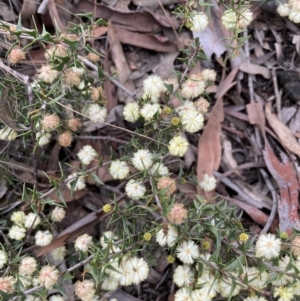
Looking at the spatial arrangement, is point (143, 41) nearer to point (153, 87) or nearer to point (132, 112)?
point (153, 87)

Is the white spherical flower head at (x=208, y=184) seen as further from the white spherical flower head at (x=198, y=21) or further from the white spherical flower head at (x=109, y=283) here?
the white spherical flower head at (x=198, y=21)

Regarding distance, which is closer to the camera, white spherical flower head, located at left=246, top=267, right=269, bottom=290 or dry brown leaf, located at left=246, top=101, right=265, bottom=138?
white spherical flower head, located at left=246, top=267, right=269, bottom=290

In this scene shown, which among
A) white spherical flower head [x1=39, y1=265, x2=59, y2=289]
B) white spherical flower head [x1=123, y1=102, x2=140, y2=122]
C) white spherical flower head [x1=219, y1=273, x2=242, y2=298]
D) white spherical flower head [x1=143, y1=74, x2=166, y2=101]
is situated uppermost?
white spherical flower head [x1=143, y1=74, x2=166, y2=101]

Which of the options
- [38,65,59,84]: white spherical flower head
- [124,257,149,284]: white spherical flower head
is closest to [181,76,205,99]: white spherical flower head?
[38,65,59,84]: white spherical flower head

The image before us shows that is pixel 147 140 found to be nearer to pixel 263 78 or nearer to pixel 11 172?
pixel 11 172

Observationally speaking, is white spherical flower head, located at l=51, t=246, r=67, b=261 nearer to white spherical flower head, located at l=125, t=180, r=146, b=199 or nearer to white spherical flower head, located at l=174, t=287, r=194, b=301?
white spherical flower head, located at l=125, t=180, r=146, b=199

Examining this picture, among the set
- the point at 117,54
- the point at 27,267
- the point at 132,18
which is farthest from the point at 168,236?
the point at 132,18

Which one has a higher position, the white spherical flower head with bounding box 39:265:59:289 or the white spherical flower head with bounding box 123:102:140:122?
the white spherical flower head with bounding box 123:102:140:122

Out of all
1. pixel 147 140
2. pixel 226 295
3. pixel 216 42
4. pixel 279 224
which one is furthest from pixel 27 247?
pixel 216 42
